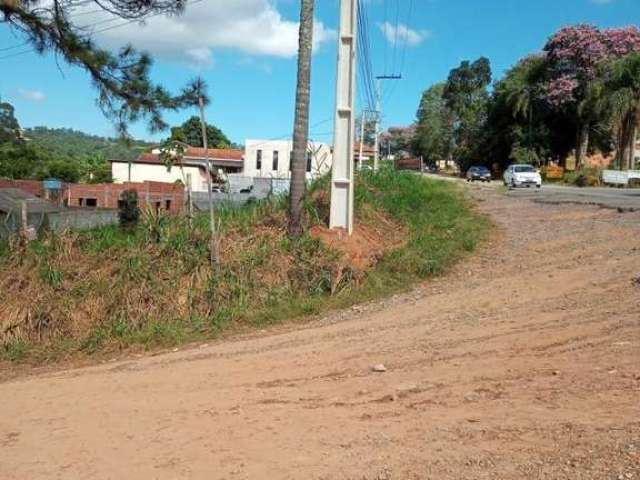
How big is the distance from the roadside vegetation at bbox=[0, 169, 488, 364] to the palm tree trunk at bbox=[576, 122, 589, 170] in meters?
43.8

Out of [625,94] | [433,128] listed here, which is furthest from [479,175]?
[433,128]

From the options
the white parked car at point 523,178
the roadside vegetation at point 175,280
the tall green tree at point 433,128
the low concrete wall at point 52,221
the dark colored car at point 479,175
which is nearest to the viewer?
the roadside vegetation at point 175,280

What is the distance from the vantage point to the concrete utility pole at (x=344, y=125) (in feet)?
37.8

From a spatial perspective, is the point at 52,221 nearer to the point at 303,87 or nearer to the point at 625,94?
the point at 303,87

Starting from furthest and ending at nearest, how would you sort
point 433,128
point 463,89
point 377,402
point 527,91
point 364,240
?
point 433,128
point 463,89
point 527,91
point 364,240
point 377,402

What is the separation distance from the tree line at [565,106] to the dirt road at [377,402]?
1562 inches

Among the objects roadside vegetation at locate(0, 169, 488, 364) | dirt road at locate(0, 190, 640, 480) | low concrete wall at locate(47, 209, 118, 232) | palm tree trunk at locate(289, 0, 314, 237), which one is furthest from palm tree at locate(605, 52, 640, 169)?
dirt road at locate(0, 190, 640, 480)

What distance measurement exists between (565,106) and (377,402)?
171 feet

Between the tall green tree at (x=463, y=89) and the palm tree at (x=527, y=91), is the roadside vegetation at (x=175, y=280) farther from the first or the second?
the tall green tree at (x=463, y=89)

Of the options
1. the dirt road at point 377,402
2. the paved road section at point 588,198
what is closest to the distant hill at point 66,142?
the paved road section at point 588,198

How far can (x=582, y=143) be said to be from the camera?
52.6 metres

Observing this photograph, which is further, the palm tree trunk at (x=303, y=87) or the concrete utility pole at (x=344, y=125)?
the concrete utility pole at (x=344, y=125)

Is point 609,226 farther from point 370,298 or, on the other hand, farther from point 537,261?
point 370,298

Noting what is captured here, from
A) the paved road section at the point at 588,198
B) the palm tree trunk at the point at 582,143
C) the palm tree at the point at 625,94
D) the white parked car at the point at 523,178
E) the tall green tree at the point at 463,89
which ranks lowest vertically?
the paved road section at the point at 588,198
